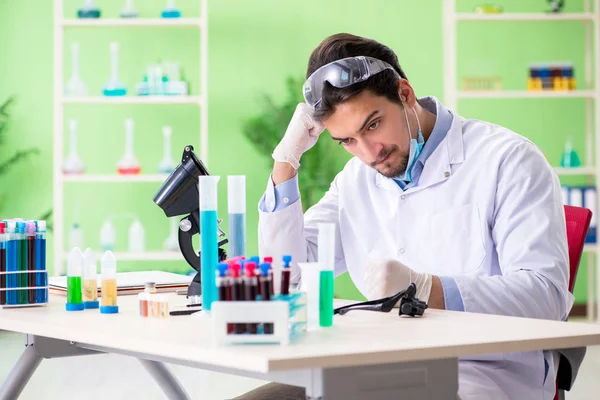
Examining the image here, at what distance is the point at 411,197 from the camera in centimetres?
206

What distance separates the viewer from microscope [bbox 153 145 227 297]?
6.39 feet

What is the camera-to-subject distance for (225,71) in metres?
5.61

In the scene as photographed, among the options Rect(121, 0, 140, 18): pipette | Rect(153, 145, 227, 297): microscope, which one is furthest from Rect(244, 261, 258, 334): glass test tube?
Rect(121, 0, 140, 18): pipette

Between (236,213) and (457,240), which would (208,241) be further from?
(457,240)

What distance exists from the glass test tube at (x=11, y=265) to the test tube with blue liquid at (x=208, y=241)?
1.49ft

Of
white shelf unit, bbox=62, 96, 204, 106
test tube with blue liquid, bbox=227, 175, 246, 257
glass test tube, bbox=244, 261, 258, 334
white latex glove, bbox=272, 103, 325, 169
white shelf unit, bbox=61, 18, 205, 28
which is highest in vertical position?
white shelf unit, bbox=61, 18, 205, 28

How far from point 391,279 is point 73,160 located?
3.82m

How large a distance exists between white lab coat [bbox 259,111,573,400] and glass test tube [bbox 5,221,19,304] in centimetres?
62

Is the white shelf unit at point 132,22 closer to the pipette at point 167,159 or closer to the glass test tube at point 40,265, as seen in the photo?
the pipette at point 167,159

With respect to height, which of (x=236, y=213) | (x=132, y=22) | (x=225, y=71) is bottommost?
(x=236, y=213)

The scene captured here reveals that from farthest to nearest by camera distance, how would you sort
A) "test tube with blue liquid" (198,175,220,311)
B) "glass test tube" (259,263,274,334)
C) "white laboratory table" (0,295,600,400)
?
"test tube with blue liquid" (198,175,220,311) < "glass test tube" (259,263,274,334) < "white laboratory table" (0,295,600,400)

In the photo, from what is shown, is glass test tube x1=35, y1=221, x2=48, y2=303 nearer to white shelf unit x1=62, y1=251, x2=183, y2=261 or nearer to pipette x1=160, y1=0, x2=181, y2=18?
white shelf unit x1=62, y1=251, x2=183, y2=261

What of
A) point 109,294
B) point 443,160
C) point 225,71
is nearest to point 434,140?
point 443,160

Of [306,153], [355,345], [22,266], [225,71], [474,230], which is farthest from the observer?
[225,71]
